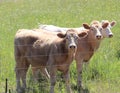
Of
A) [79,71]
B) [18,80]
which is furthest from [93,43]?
[18,80]

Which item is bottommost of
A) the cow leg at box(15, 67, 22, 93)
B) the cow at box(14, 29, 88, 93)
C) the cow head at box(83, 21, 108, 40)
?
the cow leg at box(15, 67, 22, 93)

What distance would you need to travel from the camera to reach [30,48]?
10.4m

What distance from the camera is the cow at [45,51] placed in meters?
9.53

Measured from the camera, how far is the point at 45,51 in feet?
33.2

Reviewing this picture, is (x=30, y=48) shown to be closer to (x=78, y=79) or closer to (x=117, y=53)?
(x=78, y=79)

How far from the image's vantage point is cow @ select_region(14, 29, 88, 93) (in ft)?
31.3

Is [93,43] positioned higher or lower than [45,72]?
higher

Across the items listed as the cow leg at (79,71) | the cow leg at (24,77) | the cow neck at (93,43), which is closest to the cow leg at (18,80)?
the cow leg at (24,77)

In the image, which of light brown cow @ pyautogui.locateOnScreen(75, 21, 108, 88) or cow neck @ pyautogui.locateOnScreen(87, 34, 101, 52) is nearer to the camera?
light brown cow @ pyautogui.locateOnScreen(75, 21, 108, 88)

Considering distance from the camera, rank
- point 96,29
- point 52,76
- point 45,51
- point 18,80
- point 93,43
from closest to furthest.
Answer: point 52,76 → point 45,51 → point 18,80 → point 96,29 → point 93,43

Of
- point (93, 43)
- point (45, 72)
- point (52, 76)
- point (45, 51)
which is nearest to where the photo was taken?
point (52, 76)

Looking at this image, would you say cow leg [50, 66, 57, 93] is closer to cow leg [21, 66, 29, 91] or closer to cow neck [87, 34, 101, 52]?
cow leg [21, 66, 29, 91]

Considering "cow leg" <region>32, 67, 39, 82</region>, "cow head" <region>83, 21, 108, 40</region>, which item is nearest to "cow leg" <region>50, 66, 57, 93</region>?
"cow leg" <region>32, 67, 39, 82</region>

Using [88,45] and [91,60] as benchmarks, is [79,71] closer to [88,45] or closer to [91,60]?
[88,45]
